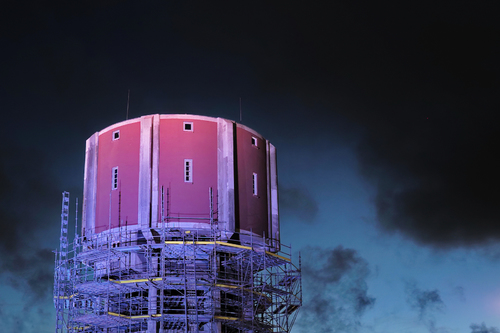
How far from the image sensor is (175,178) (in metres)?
47.0

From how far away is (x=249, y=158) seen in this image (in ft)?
165

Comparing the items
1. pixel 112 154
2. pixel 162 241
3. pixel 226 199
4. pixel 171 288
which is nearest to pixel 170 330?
pixel 171 288

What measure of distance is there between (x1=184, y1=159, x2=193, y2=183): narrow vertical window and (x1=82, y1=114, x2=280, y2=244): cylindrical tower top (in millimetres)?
68

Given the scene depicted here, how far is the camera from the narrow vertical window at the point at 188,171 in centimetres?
4722

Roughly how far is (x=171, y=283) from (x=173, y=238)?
339 centimetres

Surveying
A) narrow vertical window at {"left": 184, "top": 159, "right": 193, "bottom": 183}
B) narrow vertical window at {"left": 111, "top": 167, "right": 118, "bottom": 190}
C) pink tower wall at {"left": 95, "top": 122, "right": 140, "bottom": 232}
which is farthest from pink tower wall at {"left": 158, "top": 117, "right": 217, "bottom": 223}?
narrow vertical window at {"left": 111, "top": 167, "right": 118, "bottom": 190}

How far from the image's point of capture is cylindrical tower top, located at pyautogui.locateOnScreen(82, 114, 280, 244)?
4641 centimetres

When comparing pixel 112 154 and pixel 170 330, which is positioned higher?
pixel 112 154

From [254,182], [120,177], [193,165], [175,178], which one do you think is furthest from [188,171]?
[254,182]

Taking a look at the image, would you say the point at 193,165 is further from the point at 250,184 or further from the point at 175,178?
the point at 250,184

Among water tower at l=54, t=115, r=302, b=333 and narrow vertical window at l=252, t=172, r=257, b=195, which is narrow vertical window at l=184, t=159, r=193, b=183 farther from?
narrow vertical window at l=252, t=172, r=257, b=195

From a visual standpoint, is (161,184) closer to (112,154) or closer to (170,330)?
(112,154)

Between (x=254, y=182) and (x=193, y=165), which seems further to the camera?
(x=254, y=182)

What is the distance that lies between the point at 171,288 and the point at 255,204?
946cm
